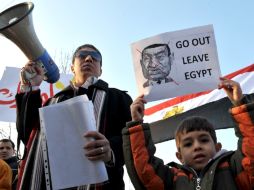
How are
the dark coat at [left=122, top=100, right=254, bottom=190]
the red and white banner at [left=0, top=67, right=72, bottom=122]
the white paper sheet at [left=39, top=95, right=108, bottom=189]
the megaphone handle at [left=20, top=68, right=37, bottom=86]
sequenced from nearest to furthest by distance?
the white paper sheet at [left=39, top=95, right=108, bottom=189] → the dark coat at [left=122, top=100, right=254, bottom=190] → the megaphone handle at [left=20, top=68, right=37, bottom=86] → the red and white banner at [left=0, top=67, right=72, bottom=122]

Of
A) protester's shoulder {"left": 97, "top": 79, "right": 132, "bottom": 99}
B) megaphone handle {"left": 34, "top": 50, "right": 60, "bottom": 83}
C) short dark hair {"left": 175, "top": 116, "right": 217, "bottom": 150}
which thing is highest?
megaphone handle {"left": 34, "top": 50, "right": 60, "bottom": 83}

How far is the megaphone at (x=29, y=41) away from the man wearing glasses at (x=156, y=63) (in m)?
0.58

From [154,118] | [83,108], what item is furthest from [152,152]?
[154,118]

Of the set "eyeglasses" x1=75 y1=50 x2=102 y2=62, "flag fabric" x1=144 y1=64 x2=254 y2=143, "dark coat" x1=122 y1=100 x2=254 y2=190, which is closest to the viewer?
"dark coat" x1=122 y1=100 x2=254 y2=190

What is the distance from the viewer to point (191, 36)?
2.65 meters

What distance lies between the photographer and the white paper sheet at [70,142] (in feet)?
5.92

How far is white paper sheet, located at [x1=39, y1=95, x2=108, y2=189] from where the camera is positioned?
1.81 metres

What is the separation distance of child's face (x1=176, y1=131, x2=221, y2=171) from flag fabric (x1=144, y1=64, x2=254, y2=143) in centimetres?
253

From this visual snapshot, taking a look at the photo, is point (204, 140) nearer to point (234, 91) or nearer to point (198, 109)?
point (234, 91)

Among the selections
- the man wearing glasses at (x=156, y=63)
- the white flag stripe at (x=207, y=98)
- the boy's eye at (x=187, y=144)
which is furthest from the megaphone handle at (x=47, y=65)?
the white flag stripe at (x=207, y=98)

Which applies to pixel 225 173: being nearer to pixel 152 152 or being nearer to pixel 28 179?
pixel 152 152

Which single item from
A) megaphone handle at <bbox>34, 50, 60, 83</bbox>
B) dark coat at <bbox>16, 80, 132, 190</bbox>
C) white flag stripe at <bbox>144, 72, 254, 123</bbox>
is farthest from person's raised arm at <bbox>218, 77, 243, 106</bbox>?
white flag stripe at <bbox>144, 72, 254, 123</bbox>

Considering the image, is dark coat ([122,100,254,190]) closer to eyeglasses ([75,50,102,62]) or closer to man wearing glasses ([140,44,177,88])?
man wearing glasses ([140,44,177,88])

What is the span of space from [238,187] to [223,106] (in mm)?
3105
